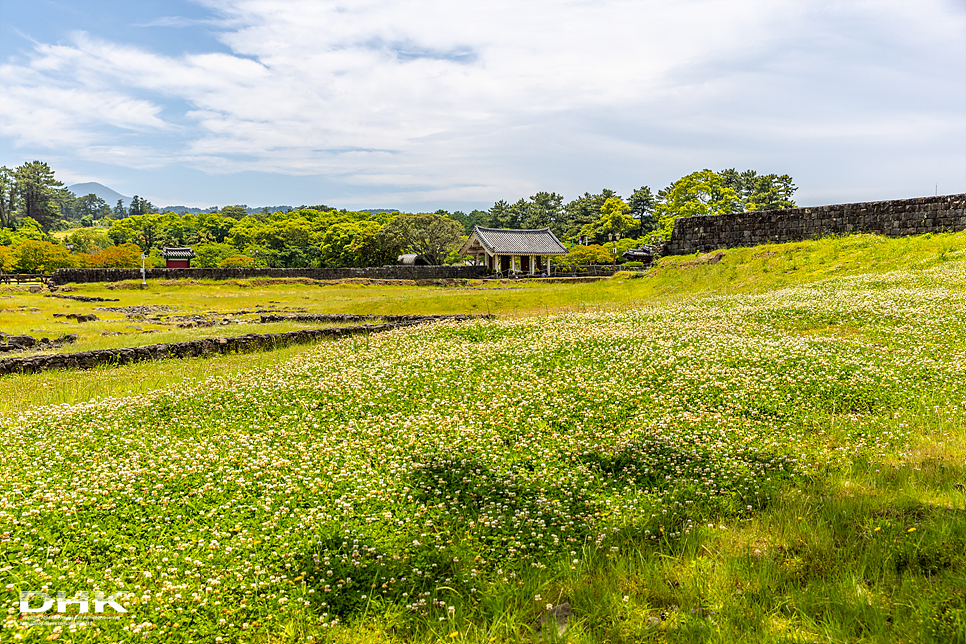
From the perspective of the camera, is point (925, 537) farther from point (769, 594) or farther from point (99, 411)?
point (99, 411)

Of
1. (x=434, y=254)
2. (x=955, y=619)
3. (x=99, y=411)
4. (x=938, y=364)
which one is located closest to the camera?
(x=955, y=619)

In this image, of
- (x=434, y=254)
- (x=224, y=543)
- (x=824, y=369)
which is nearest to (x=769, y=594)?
(x=224, y=543)

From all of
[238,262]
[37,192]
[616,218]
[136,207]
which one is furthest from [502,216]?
[136,207]

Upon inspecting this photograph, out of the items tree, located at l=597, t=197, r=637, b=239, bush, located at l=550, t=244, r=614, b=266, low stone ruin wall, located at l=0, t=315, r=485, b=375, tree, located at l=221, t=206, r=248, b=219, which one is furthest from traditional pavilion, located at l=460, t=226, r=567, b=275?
tree, located at l=221, t=206, r=248, b=219

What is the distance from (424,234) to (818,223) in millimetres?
49031

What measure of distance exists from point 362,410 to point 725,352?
747cm

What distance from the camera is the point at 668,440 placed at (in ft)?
24.4

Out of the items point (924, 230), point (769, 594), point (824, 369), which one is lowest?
point (769, 594)

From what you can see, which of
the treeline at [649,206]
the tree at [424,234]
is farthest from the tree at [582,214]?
the tree at [424,234]

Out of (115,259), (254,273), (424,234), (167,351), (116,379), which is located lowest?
(116,379)

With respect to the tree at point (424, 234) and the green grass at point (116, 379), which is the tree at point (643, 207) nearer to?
the tree at point (424, 234)

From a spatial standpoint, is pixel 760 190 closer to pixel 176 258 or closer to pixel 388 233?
pixel 388 233

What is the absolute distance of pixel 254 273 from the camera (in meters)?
55.1

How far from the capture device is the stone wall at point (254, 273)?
166ft
